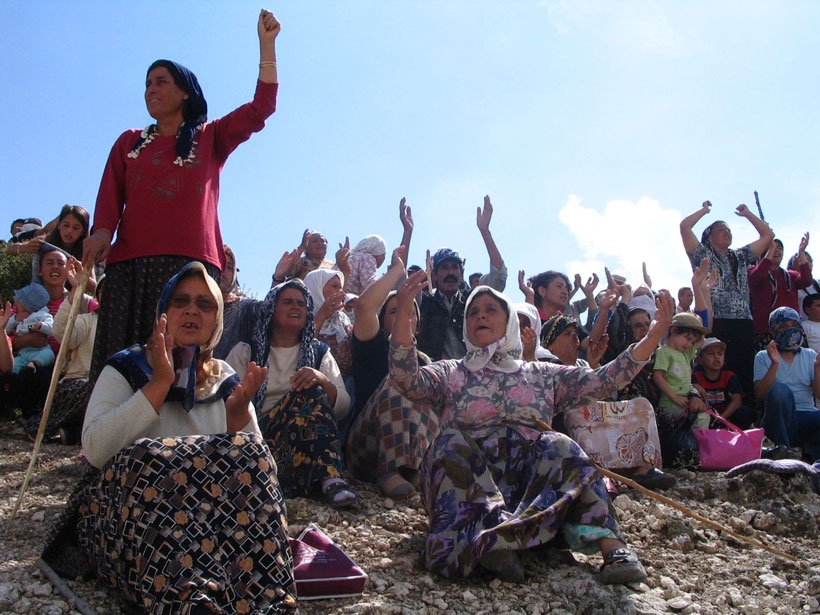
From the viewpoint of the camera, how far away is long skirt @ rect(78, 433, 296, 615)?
285 cm

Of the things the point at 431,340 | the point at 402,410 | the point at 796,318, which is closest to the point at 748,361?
the point at 796,318

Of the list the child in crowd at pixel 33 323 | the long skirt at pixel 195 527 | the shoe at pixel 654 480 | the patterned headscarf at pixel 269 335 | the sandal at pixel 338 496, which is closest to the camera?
the long skirt at pixel 195 527

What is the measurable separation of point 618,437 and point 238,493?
3.43 metres

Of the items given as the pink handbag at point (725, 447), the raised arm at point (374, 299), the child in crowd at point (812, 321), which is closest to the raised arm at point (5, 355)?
the raised arm at point (374, 299)

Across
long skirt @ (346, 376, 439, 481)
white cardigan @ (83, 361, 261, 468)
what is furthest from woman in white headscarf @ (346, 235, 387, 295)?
white cardigan @ (83, 361, 261, 468)

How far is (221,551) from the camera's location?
294 cm

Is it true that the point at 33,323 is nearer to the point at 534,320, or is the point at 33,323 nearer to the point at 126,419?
the point at 126,419

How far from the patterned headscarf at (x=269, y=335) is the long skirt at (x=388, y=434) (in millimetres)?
585

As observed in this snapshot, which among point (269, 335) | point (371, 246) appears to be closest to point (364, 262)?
point (371, 246)

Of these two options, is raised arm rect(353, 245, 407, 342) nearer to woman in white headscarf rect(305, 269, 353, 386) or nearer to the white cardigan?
woman in white headscarf rect(305, 269, 353, 386)

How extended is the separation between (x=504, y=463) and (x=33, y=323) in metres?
4.38

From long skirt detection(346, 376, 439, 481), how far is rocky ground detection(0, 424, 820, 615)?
0.23 m

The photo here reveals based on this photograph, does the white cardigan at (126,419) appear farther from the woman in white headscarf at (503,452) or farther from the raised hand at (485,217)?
the raised hand at (485,217)

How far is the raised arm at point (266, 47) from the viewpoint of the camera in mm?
4180
